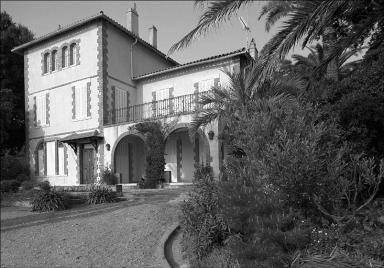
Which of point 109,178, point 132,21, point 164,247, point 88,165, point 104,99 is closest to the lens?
point 164,247

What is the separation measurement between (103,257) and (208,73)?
532 inches

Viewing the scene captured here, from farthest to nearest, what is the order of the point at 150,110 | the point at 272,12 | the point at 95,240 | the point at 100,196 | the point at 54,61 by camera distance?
the point at 54,61 → the point at 150,110 → the point at 272,12 → the point at 100,196 → the point at 95,240

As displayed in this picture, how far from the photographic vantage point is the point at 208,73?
19.0 m

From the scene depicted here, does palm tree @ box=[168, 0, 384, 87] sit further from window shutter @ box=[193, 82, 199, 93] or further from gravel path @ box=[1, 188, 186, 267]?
window shutter @ box=[193, 82, 199, 93]

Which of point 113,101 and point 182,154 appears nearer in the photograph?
point 182,154

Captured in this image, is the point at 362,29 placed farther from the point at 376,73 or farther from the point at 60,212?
the point at 60,212

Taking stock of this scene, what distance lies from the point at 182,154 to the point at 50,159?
8.24m

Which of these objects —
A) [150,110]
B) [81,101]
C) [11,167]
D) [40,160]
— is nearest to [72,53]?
[81,101]

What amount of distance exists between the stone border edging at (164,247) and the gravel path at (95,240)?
101mm

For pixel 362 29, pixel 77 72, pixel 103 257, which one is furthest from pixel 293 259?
pixel 77 72

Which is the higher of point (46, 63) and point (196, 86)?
point (46, 63)

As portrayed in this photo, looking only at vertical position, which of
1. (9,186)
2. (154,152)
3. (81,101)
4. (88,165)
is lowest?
(9,186)

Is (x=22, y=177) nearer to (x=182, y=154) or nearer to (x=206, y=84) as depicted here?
(x=182, y=154)

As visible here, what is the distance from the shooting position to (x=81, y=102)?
20.6 metres
